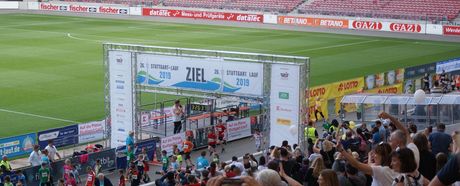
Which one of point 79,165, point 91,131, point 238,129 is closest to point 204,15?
point 238,129

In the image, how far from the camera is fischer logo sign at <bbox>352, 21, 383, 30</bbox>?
6444 cm

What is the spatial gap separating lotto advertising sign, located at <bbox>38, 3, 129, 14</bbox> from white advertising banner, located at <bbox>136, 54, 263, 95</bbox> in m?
53.8

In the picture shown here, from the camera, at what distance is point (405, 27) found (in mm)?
63125

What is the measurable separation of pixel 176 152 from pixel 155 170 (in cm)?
234

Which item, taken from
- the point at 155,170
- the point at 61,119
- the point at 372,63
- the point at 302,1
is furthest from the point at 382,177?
the point at 302,1

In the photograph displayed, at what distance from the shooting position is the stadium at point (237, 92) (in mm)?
18542

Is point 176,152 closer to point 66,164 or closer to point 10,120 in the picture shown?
point 66,164

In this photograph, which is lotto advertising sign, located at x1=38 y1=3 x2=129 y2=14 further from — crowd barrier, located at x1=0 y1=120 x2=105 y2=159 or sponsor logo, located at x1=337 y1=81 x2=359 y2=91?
crowd barrier, located at x1=0 y1=120 x2=105 y2=159

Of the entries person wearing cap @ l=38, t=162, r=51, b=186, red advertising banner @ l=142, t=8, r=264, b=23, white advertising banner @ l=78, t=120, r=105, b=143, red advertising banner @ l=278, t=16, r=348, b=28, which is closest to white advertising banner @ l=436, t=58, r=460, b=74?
white advertising banner @ l=78, t=120, r=105, b=143

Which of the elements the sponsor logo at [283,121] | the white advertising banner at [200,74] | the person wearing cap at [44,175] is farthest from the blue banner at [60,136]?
the sponsor logo at [283,121]

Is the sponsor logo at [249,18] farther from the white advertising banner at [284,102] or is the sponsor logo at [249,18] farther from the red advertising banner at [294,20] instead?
the white advertising banner at [284,102]

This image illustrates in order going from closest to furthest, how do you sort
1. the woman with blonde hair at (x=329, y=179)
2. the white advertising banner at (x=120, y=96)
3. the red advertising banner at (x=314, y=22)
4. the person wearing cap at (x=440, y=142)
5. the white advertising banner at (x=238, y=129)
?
the woman with blonde hair at (x=329, y=179)
the person wearing cap at (x=440, y=142)
the white advertising banner at (x=120, y=96)
the white advertising banner at (x=238, y=129)
the red advertising banner at (x=314, y=22)

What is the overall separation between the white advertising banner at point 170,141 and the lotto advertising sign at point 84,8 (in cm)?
5375

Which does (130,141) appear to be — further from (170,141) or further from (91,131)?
(91,131)
